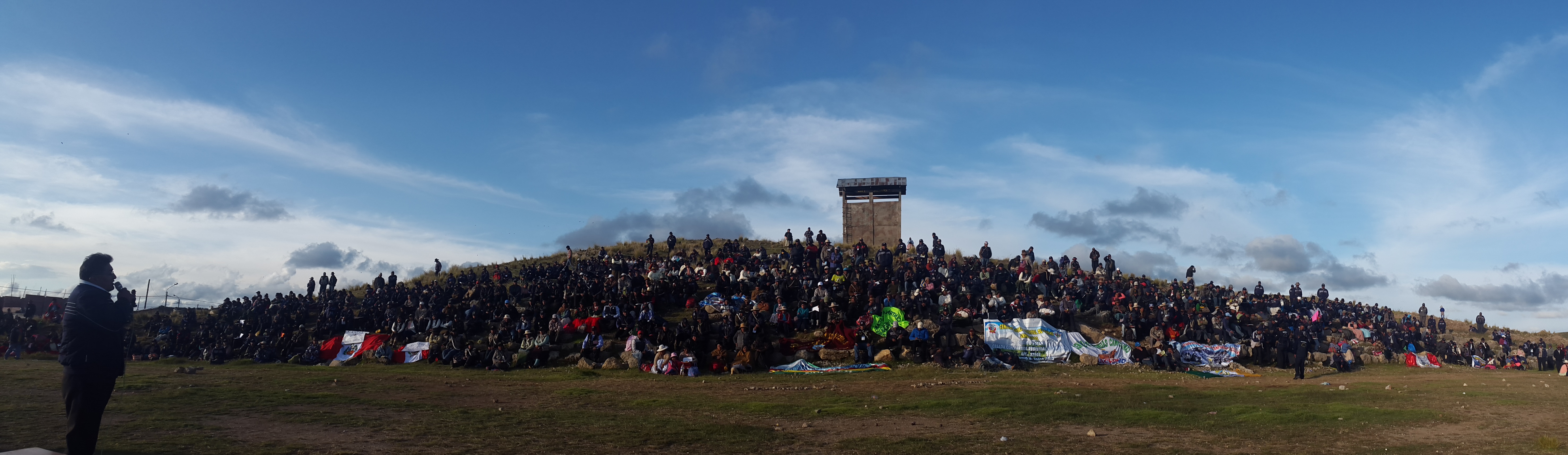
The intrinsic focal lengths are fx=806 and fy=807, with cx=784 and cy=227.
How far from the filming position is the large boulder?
978 inches

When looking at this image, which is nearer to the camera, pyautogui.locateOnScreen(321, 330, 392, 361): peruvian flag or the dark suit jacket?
the dark suit jacket

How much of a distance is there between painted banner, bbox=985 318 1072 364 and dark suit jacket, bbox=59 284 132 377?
2294cm

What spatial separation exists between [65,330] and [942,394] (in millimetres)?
14571

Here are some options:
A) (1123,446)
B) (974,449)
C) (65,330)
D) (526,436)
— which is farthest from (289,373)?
(1123,446)

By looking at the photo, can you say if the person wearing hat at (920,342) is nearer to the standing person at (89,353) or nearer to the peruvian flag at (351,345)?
the peruvian flag at (351,345)

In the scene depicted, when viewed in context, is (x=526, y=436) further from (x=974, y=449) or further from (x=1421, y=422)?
(x=1421, y=422)

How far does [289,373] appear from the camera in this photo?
Result: 23188 mm

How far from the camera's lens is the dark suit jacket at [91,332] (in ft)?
24.3

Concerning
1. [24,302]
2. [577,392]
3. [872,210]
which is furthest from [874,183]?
[24,302]

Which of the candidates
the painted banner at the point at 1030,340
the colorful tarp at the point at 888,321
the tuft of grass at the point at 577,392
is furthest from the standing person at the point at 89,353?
the painted banner at the point at 1030,340

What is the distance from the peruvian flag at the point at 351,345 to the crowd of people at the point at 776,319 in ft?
1.06

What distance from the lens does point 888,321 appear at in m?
27.8

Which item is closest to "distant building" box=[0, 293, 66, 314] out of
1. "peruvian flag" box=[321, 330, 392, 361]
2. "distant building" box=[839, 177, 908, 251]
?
"peruvian flag" box=[321, 330, 392, 361]

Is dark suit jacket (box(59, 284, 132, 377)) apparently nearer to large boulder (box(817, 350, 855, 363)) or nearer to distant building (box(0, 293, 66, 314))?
large boulder (box(817, 350, 855, 363))
